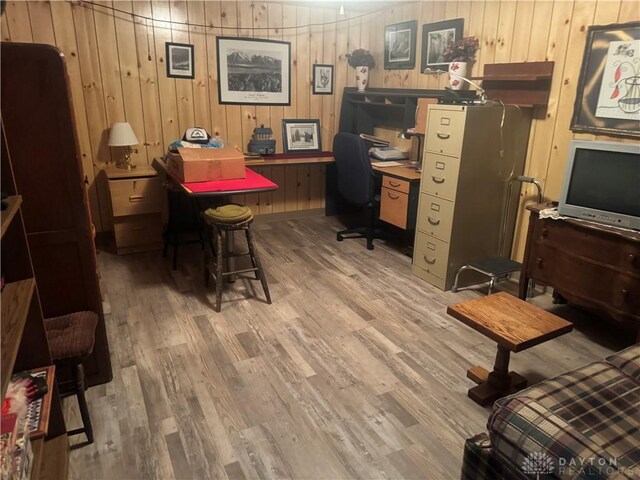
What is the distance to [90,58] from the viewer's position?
3.74m

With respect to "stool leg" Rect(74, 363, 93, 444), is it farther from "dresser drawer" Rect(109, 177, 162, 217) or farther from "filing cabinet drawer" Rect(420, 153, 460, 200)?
"filing cabinet drawer" Rect(420, 153, 460, 200)

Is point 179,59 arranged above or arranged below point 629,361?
above

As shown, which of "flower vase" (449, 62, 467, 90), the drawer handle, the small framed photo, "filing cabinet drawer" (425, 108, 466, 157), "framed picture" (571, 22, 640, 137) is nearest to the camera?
"framed picture" (571, 22, 640, 137)

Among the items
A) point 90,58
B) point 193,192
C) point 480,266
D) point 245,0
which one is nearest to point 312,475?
point 193,192

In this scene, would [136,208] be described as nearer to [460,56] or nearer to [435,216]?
[435,216]

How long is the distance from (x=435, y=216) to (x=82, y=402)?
2442 mm

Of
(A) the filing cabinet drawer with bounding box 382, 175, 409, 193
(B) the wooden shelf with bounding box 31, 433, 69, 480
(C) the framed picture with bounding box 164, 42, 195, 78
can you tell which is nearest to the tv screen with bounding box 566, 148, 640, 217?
(A) the filing cabinet drawer with bounding box 382, 175, 409, 193

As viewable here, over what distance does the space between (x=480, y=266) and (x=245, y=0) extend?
313 cm

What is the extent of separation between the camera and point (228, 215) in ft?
9.44

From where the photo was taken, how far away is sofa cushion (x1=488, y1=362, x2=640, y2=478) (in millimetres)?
1208

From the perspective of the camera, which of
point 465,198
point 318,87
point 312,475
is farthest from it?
point 318,87

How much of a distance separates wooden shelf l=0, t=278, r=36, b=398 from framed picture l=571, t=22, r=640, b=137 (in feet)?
9.88

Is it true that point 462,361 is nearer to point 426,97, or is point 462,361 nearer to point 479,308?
point 479,308

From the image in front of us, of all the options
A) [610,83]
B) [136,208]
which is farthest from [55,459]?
[610,83]
